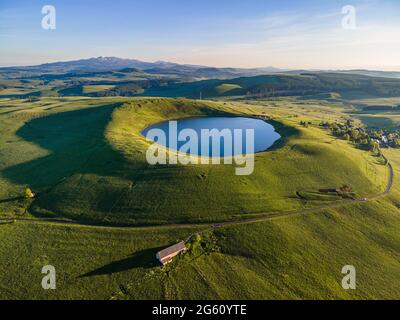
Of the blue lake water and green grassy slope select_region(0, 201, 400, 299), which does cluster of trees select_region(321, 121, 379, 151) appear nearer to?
the blue lake water

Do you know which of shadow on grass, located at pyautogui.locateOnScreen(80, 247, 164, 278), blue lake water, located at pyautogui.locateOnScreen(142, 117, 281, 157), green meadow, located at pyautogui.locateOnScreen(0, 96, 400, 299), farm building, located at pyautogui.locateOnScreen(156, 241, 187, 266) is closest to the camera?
green meadow, located at pyautogui.locateOnScreen(0, 96, 400, 299)

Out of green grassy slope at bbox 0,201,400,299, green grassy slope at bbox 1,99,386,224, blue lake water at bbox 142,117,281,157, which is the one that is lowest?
green grassy slope at bbox 0,201,400,299

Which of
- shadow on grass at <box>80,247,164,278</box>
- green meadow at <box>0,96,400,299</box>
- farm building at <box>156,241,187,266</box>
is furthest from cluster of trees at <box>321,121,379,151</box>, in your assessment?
shadow on grass at <box>80,247,164,278</box>

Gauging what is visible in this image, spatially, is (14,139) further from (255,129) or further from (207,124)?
(255,129)

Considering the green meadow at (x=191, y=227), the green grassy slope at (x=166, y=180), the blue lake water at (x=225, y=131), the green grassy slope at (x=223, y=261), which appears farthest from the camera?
the blue lake water at (x=225, y=131)

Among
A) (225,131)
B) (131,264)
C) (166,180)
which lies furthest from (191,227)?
(225,131)

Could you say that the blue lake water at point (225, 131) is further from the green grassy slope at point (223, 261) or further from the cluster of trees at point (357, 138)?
the green grassy slope at point (223, 261)

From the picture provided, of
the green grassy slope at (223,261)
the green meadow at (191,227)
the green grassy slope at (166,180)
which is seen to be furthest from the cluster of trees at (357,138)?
the green grassy slope at (223,261)
